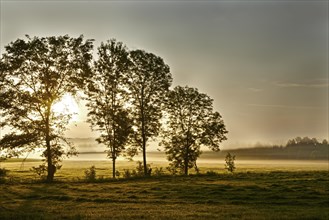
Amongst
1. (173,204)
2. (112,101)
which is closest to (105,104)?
(112,101)

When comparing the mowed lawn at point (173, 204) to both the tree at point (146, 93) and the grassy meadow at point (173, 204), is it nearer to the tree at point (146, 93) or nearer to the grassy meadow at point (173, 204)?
the grassy meadow at point (173, 204)

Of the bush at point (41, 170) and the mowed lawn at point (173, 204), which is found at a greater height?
the bush at point (41, 170)

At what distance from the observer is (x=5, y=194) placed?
43.3 m

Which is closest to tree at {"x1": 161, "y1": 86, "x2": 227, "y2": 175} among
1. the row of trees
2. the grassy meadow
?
the row of trees

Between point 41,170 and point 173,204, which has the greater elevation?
point 41,170

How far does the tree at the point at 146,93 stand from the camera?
7288 centimetres

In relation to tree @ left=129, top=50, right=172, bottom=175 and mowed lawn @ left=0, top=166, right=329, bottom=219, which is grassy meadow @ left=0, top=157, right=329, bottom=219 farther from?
tree @ left=129, top=50, right=172, bottom=175

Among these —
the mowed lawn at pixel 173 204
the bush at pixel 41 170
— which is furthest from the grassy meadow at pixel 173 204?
the bush at pixel 41 170

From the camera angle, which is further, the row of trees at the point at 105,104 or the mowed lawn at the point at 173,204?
the row of trees at the point at 105,104

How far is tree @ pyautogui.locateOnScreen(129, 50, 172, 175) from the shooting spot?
239ft

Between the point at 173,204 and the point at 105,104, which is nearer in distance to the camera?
the point at 173,204

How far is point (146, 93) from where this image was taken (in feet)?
243

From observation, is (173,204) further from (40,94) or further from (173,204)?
(40,94)

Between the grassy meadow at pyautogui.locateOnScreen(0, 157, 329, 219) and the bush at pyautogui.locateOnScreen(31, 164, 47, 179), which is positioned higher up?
the bush at pyautogui.locateOnScreen(31, 164, 47, 179)
